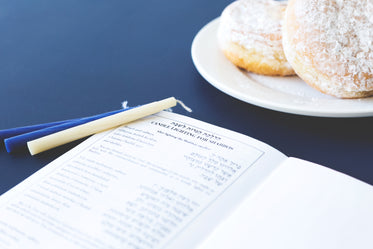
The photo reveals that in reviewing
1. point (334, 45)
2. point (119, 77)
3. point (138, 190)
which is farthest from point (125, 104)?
point (334, 45)

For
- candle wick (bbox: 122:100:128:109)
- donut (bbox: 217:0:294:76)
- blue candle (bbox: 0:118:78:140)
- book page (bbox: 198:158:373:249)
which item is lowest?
book page (bbox: 198:158:373:249)

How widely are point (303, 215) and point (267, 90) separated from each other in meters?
0.37

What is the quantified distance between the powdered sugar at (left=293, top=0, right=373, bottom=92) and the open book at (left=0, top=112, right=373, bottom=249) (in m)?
0.25

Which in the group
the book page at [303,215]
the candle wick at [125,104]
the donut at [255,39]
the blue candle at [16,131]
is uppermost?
the donut at [255,39]

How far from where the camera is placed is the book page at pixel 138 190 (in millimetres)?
540

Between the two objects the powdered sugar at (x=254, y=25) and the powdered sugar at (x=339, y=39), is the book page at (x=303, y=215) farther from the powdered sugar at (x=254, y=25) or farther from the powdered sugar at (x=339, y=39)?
the powdered sugar at (x=254, y=25)

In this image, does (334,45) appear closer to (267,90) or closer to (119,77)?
(267,90)

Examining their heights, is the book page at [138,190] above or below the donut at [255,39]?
below

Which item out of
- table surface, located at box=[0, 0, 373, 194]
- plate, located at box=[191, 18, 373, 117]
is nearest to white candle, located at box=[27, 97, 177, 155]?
table surface, located at box=[0, 0, 373, 194]

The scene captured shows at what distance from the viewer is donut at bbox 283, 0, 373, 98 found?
31.0 inches

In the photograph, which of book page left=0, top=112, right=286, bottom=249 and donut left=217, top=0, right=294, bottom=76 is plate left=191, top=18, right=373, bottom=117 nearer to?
donut left=217, top=0, right=294, bottom=76

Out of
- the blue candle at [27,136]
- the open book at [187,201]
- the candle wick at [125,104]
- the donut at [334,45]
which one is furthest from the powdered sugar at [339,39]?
the blue candle at [27,136]

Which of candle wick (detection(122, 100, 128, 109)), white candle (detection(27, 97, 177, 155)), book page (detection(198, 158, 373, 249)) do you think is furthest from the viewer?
candle wick (detection(122, 100, 128, 109))

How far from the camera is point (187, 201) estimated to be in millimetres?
579
